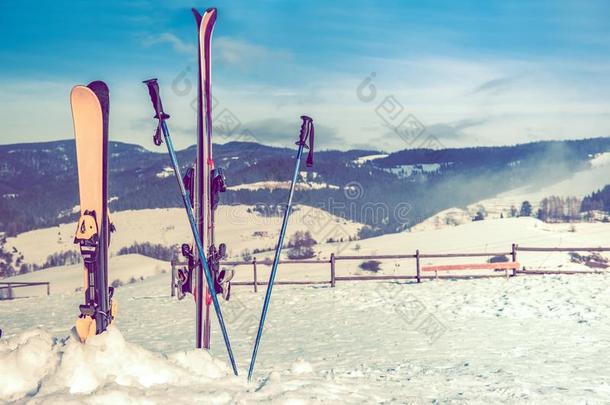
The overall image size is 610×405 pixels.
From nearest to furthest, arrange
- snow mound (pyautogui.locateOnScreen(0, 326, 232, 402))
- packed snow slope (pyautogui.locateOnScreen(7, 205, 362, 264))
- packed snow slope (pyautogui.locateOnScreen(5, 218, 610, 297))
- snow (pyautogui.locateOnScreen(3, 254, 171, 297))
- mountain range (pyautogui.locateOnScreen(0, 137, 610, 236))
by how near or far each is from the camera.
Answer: snow mound (pyautogui.locateOnScreen(0, 326, 232, 402)) < packed snow slope (pyautogui.locateOnScreen(5, 218, 610, 297)) < snow (pyautogui.locateOnScreen(3, 254, 171, 297)) < packed snow slope (pyautogui.locateOnScreen(7, 205, 362, 264)) < mountain range (pyautogui.locateOnScreen(0, 137, 610, 236))

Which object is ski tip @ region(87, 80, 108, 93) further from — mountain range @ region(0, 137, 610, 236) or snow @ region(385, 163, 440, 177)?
snow @ region(385, 163, 440, 177)

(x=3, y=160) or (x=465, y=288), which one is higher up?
(x=3, y=160)

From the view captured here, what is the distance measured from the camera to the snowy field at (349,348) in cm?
531

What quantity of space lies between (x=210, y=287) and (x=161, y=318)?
836cm

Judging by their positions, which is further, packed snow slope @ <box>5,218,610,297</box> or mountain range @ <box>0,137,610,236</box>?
mountain range @ <box>0,137,610,236</box>

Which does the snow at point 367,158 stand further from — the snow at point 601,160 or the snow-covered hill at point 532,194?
the snow at point 601,160

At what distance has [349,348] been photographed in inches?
401

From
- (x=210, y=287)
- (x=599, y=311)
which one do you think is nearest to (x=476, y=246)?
(x=599, y=311)

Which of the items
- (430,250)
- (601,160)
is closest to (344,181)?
(601,160)

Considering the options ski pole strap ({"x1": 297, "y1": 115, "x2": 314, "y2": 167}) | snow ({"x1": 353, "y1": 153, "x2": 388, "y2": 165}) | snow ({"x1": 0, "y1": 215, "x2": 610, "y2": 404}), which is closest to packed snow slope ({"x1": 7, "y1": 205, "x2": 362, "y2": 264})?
snow ({"x1": 353, "y1": 153, "x2": 388, "y2": 165})

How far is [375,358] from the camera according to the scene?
923 cm

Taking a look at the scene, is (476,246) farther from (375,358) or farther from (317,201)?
(317,201)

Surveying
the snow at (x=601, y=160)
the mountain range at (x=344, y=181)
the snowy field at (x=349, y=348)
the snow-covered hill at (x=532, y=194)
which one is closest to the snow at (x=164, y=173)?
the mountain range at (x=344, y=181)

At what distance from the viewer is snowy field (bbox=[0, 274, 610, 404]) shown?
5309mm
